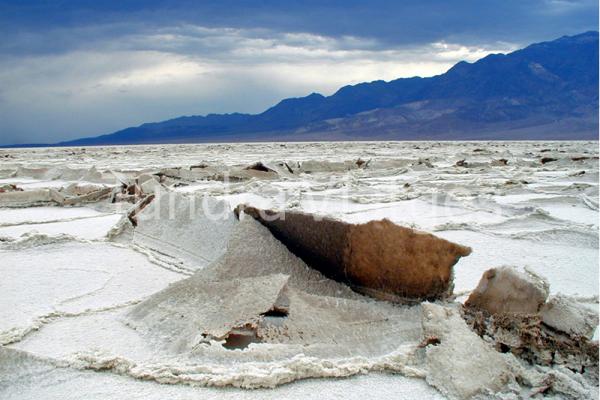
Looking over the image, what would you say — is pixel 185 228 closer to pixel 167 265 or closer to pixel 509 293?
pixel 167 265

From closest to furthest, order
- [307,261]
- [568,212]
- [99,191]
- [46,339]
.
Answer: [46,339], [307,261], [568,212], [99,191]

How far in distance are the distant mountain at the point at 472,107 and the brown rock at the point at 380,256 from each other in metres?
61.0

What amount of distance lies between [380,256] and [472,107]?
90188 millimetres

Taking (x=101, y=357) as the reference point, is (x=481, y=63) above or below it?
above

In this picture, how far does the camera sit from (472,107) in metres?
86.9

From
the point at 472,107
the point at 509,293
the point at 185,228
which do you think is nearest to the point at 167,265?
the point at 185,228

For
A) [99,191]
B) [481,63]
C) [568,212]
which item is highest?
[481,63]

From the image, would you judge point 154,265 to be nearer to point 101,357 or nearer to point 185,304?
point 185,304

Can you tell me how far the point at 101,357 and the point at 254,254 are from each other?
2.50 ft

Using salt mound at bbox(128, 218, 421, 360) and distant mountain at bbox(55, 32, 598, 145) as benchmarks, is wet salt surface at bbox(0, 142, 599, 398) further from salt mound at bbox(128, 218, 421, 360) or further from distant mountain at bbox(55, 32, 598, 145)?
distant mountain at bbox(55, 32, 598, 145)

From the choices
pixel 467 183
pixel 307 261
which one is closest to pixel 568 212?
pixel 467 183

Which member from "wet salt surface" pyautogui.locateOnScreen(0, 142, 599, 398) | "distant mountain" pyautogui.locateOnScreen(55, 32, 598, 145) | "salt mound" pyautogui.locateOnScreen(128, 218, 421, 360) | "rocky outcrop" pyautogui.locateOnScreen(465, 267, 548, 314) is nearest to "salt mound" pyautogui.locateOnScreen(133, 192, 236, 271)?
"wet salt surface" pyautogui.locateOnScreen(0, 142, 599, 398)

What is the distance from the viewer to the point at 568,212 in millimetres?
3912

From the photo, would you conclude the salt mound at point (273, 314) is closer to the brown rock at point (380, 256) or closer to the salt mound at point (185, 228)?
the brown rock at point (380, 256)
